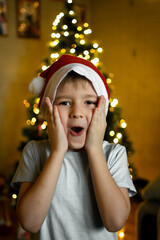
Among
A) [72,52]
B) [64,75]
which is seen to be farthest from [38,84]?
[72,52]

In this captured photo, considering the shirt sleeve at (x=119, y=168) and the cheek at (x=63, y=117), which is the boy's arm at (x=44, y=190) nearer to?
the cheek at (x=63, y=117)

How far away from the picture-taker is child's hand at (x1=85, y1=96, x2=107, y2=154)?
927 millimetres

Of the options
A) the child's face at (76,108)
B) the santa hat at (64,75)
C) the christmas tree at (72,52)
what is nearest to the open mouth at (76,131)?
the child's face at (76,108)

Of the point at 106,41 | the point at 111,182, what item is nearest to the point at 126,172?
the point at 111,182

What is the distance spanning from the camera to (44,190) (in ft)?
2.90

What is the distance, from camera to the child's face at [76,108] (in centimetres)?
93

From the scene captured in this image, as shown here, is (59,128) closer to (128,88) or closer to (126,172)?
(126,172)

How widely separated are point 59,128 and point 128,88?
12.8ft

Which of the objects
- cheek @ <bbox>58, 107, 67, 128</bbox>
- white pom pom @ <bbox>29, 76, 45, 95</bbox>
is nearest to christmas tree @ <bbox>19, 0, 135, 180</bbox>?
white pom pom @ <bbox>29, 76, 45, 95</bbox>

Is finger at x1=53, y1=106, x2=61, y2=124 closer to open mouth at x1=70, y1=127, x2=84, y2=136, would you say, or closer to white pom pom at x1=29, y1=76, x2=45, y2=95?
open mouth at x1=70, y1=127, x2=84, y2=136

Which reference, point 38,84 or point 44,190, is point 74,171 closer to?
point 44,190

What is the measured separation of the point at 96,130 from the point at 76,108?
0.30 ft

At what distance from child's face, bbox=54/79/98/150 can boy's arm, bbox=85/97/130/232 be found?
25 mm

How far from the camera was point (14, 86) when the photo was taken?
4621 mm
